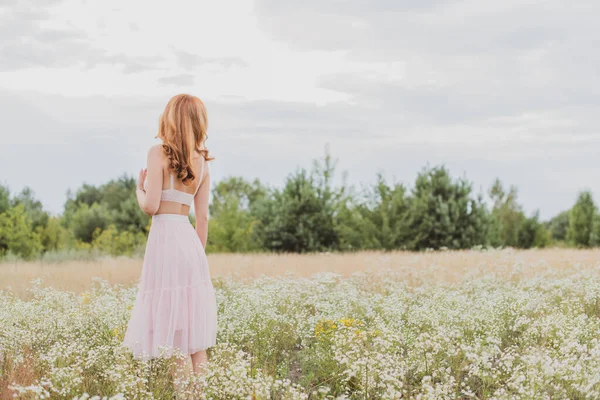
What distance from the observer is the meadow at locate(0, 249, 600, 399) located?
16.4ft

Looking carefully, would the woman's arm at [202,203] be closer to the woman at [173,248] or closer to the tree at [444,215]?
the woman at [173,248]

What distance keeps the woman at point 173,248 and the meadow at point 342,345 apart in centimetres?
32

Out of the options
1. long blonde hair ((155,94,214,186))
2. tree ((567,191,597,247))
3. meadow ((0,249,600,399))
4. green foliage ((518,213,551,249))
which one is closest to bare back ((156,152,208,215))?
long blonde hair ((155,94,214,186))

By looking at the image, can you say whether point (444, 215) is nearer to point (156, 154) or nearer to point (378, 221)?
point (378, 221)

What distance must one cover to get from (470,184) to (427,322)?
71.2ft

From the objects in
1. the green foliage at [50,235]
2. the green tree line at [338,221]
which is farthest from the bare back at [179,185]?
the green foliage at [50,235]

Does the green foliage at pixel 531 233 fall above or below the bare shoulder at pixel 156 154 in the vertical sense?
below

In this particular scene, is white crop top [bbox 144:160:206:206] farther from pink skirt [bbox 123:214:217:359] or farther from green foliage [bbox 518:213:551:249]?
green foliage [bbox 518:213:551:249]

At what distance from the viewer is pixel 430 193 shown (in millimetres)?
27031

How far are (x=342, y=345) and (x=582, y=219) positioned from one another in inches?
1507

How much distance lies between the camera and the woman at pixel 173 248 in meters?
5.57

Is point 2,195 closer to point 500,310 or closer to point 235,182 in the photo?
point 500,310

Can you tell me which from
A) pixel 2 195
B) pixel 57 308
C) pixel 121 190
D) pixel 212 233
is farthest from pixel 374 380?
pixel 121 190

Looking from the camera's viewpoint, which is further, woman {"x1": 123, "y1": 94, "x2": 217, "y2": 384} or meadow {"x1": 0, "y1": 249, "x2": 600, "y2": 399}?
woman {"x1": 123, "y1": 94, "x2": 217, "y2": 384}
